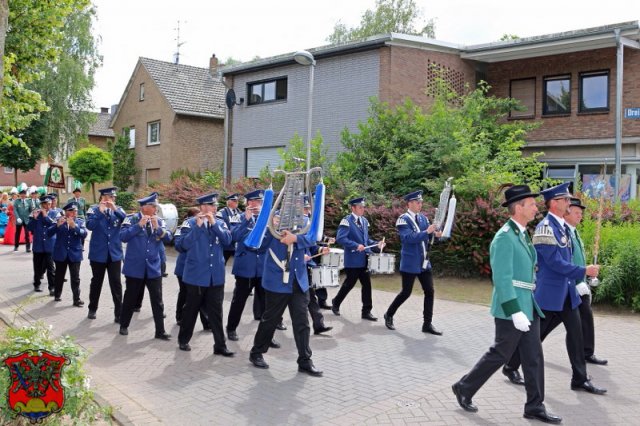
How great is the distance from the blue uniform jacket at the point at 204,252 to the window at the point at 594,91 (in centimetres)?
1625

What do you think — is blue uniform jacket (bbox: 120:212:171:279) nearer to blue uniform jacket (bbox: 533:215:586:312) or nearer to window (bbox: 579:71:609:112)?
blue uniform jacket (bbox: 533:215:586:312)

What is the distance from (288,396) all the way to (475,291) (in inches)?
289

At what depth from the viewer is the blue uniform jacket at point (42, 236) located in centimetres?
1220

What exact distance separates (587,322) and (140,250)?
225 inches

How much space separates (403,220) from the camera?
900 cm

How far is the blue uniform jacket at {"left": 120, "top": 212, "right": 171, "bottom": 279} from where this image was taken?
335 inches

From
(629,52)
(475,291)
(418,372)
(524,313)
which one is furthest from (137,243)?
(629,52)

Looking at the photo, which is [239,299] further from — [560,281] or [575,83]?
[575,83]

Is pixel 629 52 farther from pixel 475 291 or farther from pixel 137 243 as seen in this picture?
pixel 137 243

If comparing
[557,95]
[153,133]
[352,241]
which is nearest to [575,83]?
[557,95]

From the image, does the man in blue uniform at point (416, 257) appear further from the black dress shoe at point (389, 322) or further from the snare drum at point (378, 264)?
the snare drum at point (378, 264)

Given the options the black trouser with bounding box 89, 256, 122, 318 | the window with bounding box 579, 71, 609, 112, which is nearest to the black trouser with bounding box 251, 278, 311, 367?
the black trouser with bounding box 89, 256, 122, 318

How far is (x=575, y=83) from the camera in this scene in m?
20.4

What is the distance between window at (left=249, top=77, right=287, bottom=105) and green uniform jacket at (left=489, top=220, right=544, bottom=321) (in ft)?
63.6
